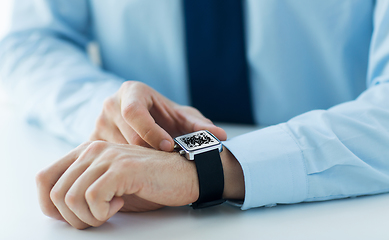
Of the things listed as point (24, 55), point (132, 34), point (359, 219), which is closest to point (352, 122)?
point (359, 219)

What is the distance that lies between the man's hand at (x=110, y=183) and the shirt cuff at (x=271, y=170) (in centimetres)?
9

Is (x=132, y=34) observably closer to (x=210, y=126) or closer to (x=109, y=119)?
(x=109, y=119)

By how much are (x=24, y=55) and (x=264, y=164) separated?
1002 millimetres

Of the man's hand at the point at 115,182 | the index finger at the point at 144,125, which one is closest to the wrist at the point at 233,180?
the man's hand at the point at 115,182

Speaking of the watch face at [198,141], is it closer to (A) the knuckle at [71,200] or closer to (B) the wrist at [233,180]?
(B) the wrist at [233,180]

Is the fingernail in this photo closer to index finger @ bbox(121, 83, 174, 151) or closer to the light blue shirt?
A: index finger @ bbox(121, 83, 174, 151)

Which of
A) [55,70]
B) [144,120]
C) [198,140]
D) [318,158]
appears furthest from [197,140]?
[55,70]

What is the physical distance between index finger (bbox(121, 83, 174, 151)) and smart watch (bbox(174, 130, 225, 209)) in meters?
0.04

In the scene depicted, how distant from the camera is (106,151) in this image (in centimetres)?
53

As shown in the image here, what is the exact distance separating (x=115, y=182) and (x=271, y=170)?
0.83ft

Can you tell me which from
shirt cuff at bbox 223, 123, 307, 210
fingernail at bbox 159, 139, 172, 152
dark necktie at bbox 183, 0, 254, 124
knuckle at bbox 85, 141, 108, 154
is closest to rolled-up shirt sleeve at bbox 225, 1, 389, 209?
shirt cuff at bbox 223, 123, 307, 210

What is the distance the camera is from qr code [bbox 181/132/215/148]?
563 millimetres

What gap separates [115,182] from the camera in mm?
478

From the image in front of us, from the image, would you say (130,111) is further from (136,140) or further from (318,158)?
(318,158)
